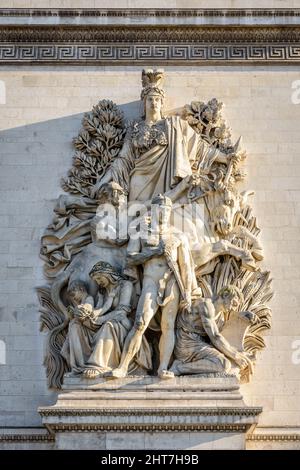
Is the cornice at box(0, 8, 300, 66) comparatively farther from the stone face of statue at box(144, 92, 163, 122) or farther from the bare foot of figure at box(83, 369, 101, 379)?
the bare foot of figure at box(83, 369, 101, 379)

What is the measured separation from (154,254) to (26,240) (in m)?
1.78

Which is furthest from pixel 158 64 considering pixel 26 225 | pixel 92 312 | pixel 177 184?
pixel 92 312

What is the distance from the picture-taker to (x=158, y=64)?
12883mm

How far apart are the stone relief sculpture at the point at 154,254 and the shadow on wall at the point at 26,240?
0.17 metres

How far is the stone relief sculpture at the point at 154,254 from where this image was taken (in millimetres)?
10992

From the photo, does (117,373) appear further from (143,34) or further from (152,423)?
(143,34)

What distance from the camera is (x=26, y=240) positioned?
39.1ft

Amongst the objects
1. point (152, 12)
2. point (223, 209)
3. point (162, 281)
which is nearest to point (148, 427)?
point (162, 281)

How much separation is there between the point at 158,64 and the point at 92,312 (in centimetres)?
382

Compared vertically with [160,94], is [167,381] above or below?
below

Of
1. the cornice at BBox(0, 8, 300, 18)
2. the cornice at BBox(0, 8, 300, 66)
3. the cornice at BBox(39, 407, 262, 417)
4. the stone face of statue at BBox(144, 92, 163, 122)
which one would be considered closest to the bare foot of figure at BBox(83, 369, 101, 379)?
the cornice at BBox(39, 407, 262, 417)

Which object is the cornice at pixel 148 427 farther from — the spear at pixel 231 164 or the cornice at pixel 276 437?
the spear at pixel 231 164
